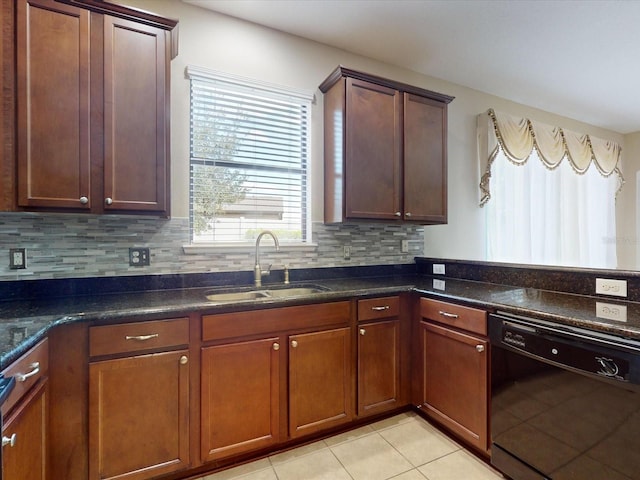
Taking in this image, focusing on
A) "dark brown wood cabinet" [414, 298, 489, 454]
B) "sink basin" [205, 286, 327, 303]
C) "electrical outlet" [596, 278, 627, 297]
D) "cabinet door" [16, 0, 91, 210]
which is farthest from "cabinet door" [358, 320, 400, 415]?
"cabinet door" [16, 0, 91, 210]

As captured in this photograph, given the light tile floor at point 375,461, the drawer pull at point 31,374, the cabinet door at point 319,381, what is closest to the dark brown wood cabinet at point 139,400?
the drawer pull at point 31,374

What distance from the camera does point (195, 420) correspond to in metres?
1.60

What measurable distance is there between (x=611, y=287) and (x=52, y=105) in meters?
3.00

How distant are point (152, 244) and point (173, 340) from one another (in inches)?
28.9

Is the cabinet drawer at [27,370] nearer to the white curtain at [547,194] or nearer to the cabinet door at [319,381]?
the cabinet door at [319,381]

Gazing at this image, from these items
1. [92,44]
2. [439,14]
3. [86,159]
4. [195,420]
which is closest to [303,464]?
[195,420]

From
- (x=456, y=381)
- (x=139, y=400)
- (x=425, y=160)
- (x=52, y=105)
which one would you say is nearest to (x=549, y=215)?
(x=425, y=160)

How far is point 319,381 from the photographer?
1890 mm

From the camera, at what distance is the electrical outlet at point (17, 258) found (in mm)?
1689

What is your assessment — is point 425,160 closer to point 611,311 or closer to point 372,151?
point 372,151

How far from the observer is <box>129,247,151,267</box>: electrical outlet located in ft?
6.40

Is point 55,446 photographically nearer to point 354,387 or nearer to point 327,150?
point 354,387

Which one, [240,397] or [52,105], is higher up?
[52,105]

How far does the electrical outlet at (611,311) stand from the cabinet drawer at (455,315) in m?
0.48
